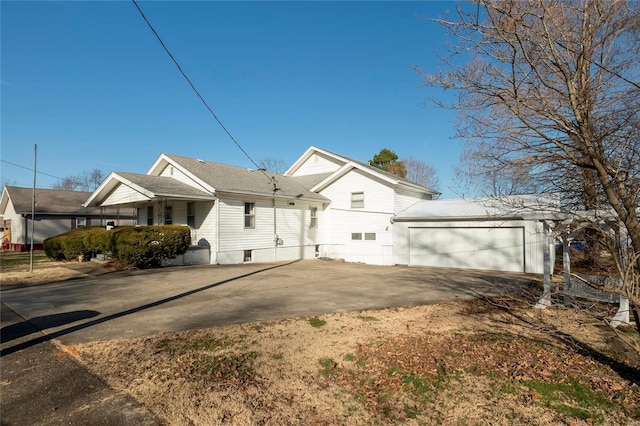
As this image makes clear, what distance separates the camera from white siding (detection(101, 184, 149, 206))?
1639 centimetres

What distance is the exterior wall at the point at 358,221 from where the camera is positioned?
18719 mm

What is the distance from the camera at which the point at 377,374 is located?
4.34 m

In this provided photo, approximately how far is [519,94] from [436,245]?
13360 millimetres

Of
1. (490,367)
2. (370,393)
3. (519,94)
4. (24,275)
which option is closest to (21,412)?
(370,393)

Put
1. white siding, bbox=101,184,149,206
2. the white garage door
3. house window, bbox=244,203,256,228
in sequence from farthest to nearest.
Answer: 1. house window, bbox=244,203,256,228
2. white siding, bbox=101,184,149,206
3. the white garage door

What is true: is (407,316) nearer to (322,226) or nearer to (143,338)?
(143,338)

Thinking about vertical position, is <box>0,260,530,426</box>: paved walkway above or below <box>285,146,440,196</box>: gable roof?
below

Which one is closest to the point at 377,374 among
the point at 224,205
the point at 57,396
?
the point at 57,396

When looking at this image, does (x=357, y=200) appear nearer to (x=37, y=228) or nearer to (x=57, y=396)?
(x=57, y=396)

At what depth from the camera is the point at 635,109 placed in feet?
15.4

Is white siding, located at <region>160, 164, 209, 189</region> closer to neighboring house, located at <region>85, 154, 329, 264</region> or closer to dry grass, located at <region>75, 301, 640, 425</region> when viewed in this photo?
neighboring house, located at <region>85, 154, 329, 264</region>

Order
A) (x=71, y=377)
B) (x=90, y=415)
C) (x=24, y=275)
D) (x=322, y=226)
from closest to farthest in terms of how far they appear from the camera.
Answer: (x=90, y=415)
(x=71, y=377)
(x=24, y=275)
(x=322, y=226)

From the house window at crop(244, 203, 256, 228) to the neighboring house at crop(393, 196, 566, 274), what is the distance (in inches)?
283

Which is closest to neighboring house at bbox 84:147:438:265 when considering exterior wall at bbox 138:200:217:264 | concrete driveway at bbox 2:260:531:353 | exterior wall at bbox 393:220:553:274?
exterior wall at bbox 138:200:217:264
